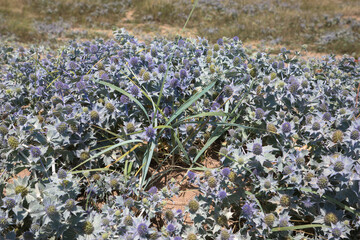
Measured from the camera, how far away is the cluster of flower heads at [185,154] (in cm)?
197

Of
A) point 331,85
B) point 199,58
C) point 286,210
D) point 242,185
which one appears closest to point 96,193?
point 242,185

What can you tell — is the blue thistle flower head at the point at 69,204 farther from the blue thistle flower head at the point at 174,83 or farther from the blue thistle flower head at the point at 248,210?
the blue thistle flower head at the point at 174,83

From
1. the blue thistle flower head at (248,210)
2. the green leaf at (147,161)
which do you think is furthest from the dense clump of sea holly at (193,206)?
the green leaf at (147,161)

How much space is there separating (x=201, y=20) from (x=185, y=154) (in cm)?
1329

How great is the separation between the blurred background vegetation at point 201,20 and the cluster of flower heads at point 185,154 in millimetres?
8682

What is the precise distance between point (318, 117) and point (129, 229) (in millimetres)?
1824

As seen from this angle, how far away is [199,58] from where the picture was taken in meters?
3.12

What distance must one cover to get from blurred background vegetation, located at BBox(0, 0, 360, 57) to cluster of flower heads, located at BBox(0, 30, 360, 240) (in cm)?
868

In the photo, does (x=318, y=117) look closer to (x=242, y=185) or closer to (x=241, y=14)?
(x=242, y=185)

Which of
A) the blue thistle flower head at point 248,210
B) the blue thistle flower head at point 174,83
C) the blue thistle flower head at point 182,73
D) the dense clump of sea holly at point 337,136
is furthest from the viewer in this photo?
the blue thistle flower head at point 182,73

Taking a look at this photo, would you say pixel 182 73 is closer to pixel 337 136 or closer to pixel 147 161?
pixel 147 161

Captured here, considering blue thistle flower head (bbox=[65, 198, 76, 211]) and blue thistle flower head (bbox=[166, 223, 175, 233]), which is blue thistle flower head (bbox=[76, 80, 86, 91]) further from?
blue thistle flower head (bbox=[166, 223, 175, 233])

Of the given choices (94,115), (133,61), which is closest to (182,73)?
(133,61)

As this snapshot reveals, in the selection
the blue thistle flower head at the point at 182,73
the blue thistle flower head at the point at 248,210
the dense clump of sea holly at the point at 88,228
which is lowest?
the dense clump of sea holly at the point at 88,228
